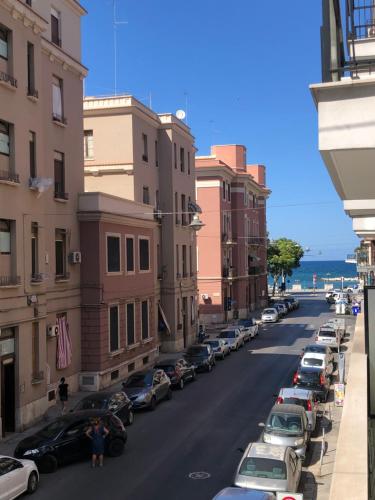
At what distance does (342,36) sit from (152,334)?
111 feet

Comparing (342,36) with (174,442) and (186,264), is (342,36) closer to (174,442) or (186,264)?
(174,442)

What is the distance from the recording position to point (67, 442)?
59.9 feet

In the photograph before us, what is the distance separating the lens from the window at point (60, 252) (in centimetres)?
2806

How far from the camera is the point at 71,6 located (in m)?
29.6

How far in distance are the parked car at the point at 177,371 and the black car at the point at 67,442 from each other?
10.5 meters

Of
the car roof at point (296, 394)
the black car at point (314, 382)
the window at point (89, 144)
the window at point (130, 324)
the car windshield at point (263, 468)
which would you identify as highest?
the window at point (89, 144)

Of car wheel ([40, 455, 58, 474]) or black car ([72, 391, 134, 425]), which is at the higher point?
black car ([72, 391, 134, 425])

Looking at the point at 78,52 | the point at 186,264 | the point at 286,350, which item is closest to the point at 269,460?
the point at 78,52

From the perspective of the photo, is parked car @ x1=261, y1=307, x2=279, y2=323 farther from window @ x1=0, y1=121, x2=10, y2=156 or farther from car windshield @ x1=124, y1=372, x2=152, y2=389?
window @ x1=0, y1=121, x2=10, y2=156

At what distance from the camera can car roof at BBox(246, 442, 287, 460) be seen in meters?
15.3

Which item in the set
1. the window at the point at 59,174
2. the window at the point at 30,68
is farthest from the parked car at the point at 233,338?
the window at the point at 30,68

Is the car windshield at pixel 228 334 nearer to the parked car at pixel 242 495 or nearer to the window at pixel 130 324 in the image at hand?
the window at pixel 130 324

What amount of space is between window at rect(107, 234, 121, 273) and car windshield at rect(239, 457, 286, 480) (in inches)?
669

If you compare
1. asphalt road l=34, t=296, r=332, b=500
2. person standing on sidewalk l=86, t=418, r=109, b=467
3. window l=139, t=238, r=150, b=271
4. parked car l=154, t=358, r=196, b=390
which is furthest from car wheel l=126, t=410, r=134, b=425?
window l=139, t=238, r=150, b=271
